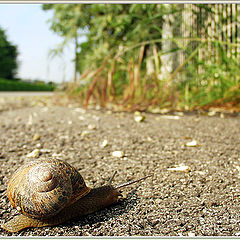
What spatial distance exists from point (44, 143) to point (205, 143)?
1151 millimetres

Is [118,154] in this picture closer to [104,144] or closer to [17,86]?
[104,144]

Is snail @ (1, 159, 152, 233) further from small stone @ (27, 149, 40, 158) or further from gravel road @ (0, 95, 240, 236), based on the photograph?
small stone @ (27, 149, 40, 158)

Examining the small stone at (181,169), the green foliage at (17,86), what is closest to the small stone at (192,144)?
the small stone at (181,169)

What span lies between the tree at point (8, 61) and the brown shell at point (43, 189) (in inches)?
776

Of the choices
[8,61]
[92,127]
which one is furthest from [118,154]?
[8,61]

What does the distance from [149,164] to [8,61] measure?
67.2 ft

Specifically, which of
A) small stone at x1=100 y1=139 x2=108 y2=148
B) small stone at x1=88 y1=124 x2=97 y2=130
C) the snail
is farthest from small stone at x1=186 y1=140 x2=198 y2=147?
the snail

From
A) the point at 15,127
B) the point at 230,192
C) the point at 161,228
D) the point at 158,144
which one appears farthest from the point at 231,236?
the point at 15,127

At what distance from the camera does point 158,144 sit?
5.94 ft

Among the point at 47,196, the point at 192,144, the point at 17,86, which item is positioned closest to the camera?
the point at 47,196

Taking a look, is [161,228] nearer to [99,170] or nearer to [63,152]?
[99,170]

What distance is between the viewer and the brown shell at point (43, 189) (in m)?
0.90

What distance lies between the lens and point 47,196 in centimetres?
91

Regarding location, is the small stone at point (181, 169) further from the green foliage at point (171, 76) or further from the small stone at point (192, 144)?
the green foliage at point (171, 76)
